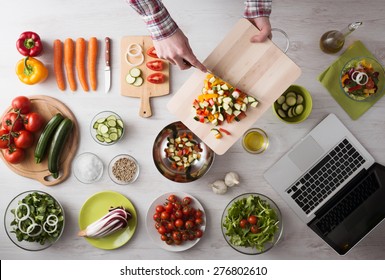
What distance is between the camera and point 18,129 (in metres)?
2.01

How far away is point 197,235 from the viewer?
6.56 feet

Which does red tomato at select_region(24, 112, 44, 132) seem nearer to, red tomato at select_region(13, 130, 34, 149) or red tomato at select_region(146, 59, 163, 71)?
red tomato at select_region(13, 130, 34, 149)

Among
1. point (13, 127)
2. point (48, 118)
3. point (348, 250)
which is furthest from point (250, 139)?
point (13, 127)

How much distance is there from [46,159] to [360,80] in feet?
5.42

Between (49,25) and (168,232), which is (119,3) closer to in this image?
(49,25)

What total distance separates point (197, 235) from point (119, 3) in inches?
50.0

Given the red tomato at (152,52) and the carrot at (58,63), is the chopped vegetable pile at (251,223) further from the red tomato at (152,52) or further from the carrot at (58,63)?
the carrot at (58,63)

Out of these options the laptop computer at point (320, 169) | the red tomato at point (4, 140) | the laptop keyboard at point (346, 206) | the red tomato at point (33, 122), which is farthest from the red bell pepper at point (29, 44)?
the laptop keyboard at point (346, 206)

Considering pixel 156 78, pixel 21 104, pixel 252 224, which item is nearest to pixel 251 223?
pixel 252 224

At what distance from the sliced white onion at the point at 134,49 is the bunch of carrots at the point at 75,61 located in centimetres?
18

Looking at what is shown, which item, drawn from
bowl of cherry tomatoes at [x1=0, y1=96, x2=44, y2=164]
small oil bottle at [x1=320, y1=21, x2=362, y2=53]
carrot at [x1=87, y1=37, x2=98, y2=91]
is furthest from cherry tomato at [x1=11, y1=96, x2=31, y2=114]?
small oil bottle at [x1=320, y1=21, x2=362, y2=53]

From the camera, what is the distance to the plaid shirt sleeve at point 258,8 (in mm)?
1699

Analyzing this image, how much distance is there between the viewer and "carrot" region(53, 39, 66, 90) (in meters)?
2.05

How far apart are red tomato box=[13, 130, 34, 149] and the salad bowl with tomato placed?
1612mm
